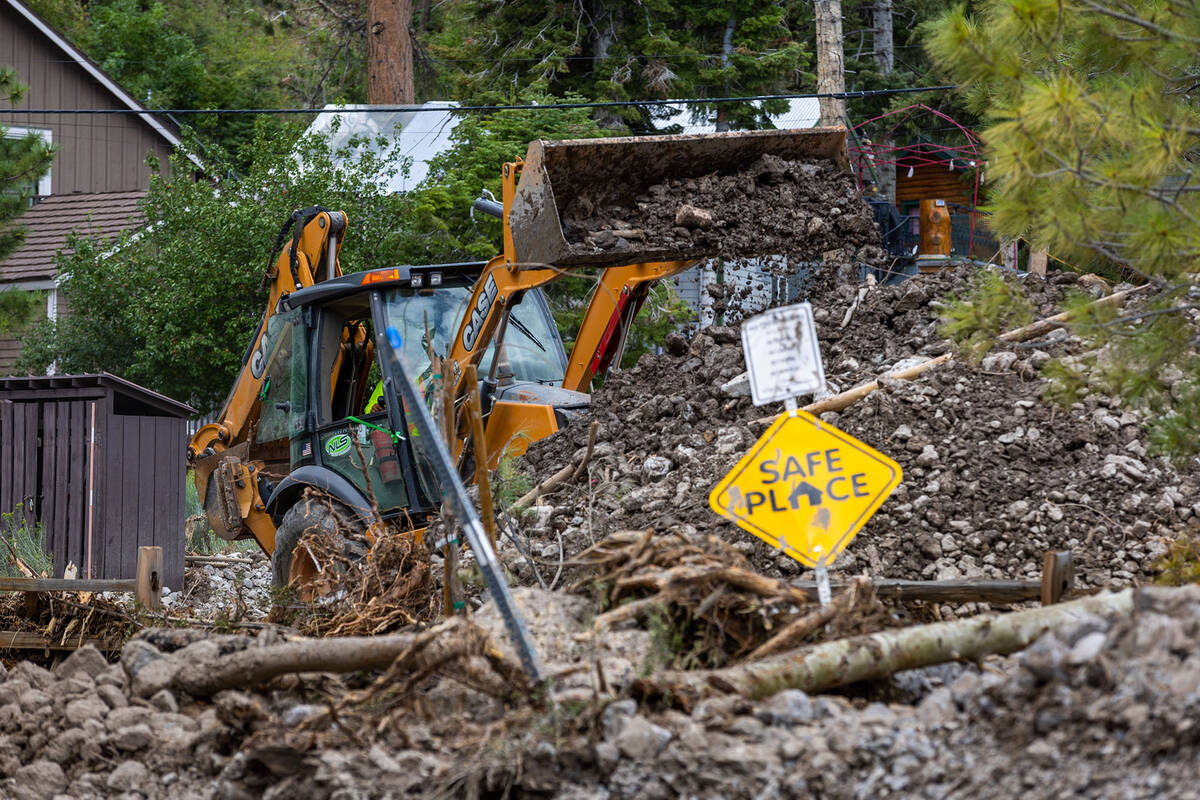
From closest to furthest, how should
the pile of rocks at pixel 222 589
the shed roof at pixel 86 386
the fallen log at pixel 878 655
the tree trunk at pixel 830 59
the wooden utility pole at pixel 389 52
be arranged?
the fallen log at pixel 878 655 → the pile of rocks at pixel 222 589 → the shed roof at pixel 86 386 → the tree trunk at pixel 830 59 → the wooden utility pole at pixel 389 52

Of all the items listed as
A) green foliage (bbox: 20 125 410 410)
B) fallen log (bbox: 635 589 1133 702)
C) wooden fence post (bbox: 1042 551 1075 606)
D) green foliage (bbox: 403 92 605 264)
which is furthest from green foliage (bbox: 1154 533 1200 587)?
green foliage (bbox: 20 125 410 410)

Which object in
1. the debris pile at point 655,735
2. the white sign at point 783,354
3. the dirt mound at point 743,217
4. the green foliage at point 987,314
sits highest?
the dirt mound at point 743,217

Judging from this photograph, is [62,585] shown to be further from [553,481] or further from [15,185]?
[15,185]

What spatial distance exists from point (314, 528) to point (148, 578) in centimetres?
110

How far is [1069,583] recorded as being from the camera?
20.7 ft

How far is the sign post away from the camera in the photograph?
19.7ft

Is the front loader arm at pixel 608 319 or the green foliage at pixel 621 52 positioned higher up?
the green foliage at pixel 621 52

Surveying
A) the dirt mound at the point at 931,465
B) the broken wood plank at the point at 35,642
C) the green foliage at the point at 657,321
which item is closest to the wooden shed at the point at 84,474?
the broken wood plank at the point at 35,642

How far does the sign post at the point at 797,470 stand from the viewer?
5996 mm

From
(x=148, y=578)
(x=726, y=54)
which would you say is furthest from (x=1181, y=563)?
(x=726, y=54)

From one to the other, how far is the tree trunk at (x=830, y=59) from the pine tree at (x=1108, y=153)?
10.9 m

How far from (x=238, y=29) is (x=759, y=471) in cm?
3635

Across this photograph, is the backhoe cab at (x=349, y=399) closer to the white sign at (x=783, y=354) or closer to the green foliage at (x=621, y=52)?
the white sign at (x=783, y=354)

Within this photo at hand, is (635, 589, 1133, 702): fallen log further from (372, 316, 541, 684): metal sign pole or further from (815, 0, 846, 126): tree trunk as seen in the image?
(815, 0, 846, 126): tree trunk
